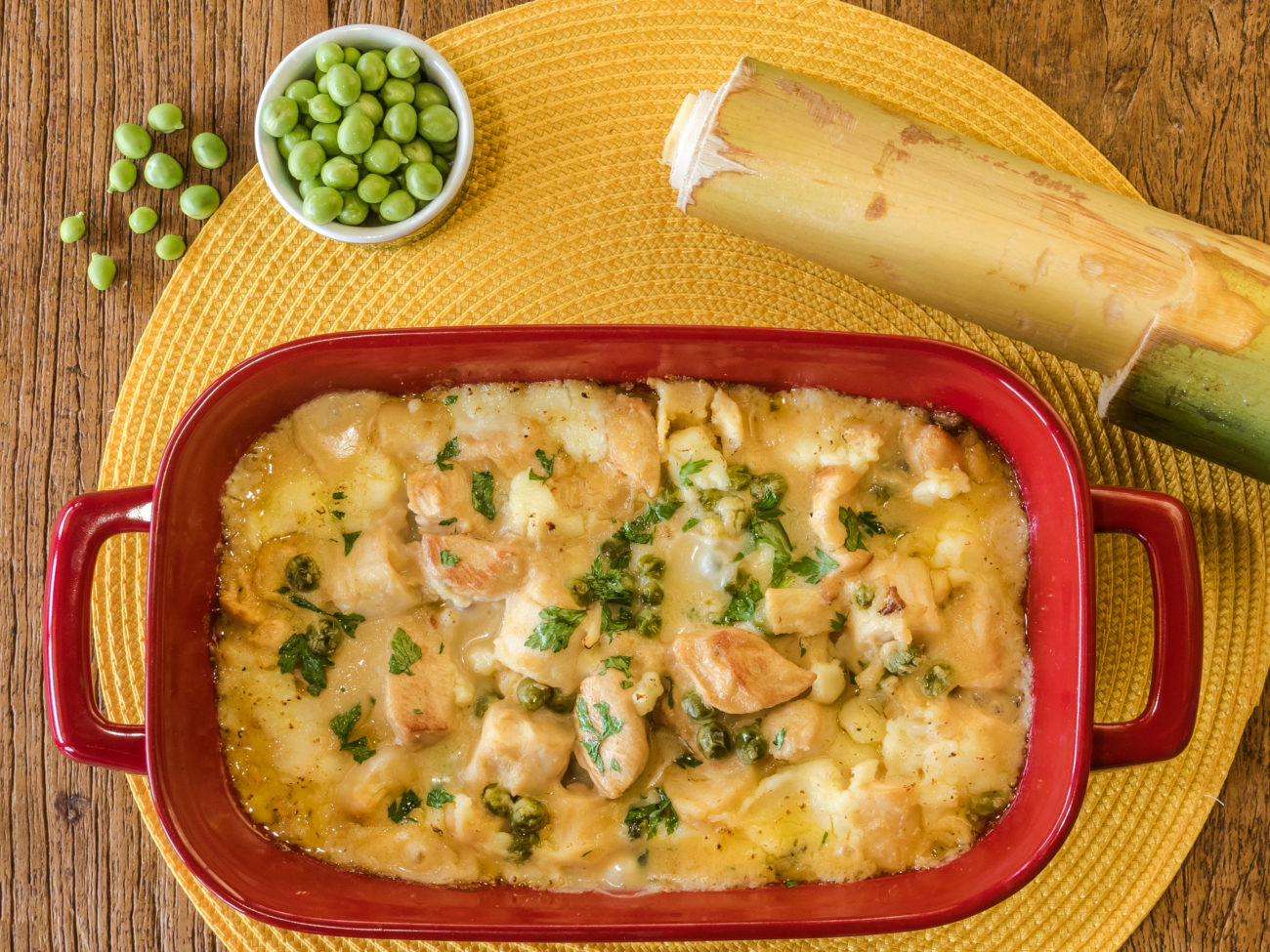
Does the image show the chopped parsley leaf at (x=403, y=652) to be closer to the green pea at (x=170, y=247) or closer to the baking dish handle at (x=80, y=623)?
the baking dish handle at (x=80, y=623)

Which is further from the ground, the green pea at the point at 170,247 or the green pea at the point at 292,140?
the green pea at the point at 292,140

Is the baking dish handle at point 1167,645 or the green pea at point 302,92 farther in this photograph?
the green pea at point 302,92

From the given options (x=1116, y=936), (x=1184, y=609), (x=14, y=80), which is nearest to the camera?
(x=1184, y=609)

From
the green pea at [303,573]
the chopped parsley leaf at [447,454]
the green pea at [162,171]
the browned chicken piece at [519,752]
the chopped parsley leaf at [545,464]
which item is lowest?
the browned chicken piece at [519,752]

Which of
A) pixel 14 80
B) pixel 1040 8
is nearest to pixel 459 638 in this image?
pixel 14 80

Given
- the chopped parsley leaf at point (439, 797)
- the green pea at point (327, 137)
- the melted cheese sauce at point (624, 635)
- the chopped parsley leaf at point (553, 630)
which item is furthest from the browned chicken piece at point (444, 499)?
the green pea at point (327, 137)

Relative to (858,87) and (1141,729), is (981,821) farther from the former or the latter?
(858,87)

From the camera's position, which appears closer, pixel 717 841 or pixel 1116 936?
pixel 717 841

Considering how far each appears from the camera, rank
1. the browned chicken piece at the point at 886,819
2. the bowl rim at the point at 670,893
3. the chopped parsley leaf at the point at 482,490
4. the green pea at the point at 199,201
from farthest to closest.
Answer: the green pea at the point at 199,201 → the chopped parsley leaf at the point at 482,490 → the browned chicken piece at the point at 886,819 → the bowl rim at the point at 670,893
